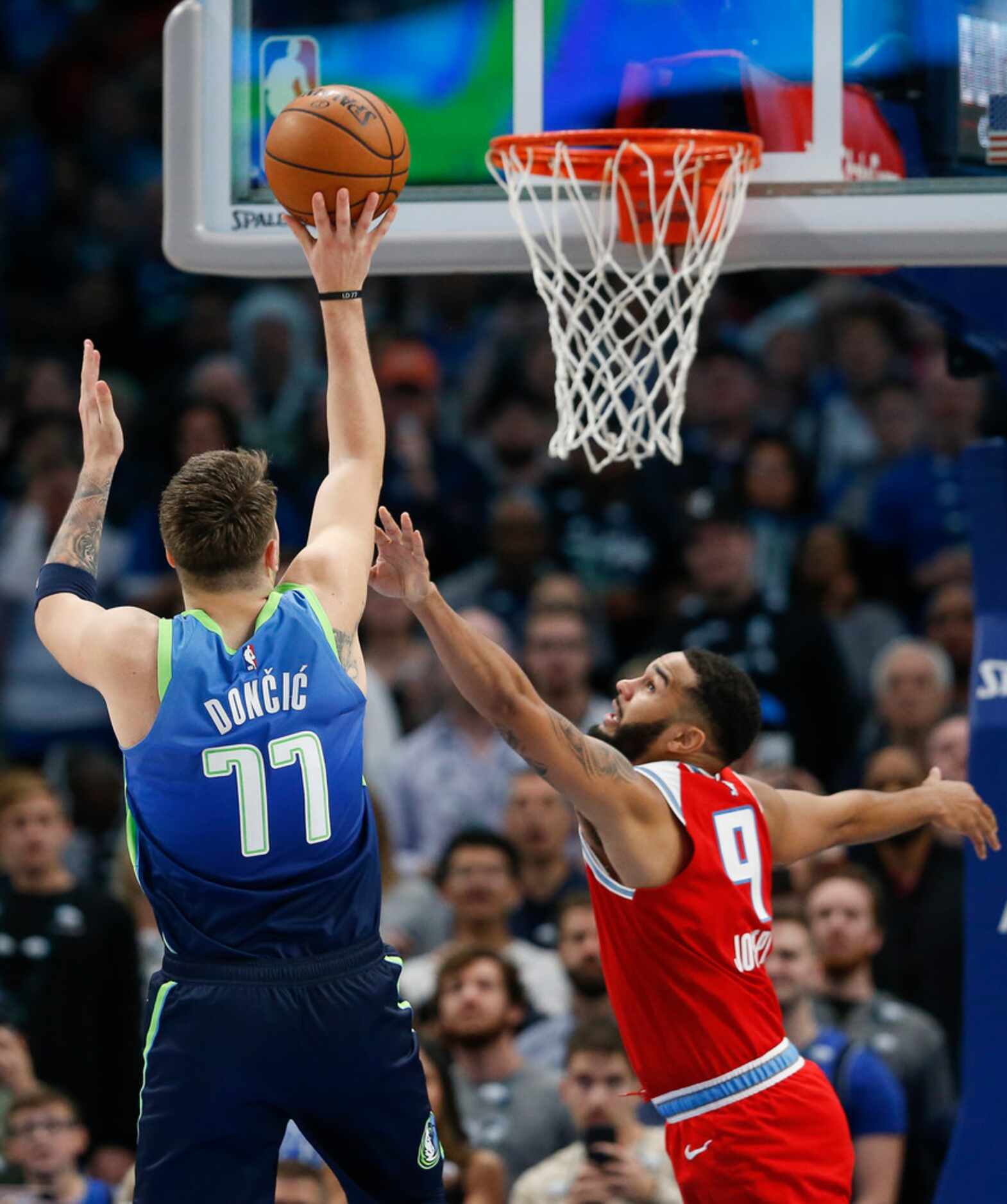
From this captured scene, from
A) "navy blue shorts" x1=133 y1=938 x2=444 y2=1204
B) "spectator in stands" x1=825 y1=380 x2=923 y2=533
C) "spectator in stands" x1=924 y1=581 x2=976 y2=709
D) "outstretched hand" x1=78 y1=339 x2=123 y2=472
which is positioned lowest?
"navy blue shorts" x1=133 y1=938 x2=444 y2=1204

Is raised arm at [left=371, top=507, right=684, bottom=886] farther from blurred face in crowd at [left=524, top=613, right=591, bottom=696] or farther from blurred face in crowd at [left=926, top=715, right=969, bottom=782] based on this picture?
blurred face in crowd at [left=524, top=613, right=591, bottom=696]

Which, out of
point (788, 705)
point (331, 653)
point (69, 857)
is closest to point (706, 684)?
point (331, 653)

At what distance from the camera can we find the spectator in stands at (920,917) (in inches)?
297

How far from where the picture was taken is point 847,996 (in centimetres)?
705

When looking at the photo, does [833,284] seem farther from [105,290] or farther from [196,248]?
[196,248]

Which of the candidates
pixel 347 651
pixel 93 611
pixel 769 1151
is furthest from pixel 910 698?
pixel 93 611

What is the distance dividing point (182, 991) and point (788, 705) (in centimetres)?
497

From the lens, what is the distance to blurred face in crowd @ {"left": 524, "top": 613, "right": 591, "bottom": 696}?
28.2 ft

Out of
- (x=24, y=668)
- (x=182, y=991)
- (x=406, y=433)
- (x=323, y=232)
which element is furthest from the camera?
(x=406, y=433)

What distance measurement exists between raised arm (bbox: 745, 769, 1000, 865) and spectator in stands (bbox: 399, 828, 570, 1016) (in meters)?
2.14

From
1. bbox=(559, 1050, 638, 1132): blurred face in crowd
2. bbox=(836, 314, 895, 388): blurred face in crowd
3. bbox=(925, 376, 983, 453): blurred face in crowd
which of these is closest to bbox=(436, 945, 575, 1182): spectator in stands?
bbox=(559, 1050, 638, 1132): blurred face in crowd

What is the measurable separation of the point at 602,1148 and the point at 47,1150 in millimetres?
1854

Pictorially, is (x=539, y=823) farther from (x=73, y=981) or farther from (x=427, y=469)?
(x=427, y=469)

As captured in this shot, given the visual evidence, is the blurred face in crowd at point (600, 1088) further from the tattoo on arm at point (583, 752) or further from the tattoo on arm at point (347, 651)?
the tattoo on arm at point (347, 651)
